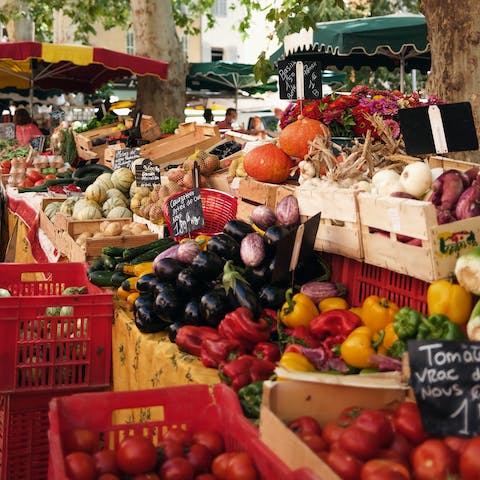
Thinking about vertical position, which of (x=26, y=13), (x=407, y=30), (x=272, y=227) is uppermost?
(x=26, y=13)

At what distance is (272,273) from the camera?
352cm

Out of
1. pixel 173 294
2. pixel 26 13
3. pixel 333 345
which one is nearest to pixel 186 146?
pixel 173 294

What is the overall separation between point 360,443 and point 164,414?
2.30ft

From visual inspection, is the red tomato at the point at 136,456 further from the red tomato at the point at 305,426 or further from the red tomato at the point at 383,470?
the red tomato at the point at 383,470

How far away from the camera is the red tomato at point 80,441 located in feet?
7.65

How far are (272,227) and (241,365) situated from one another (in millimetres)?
989

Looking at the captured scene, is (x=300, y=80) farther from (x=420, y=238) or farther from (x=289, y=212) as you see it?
(x=420, y=238)

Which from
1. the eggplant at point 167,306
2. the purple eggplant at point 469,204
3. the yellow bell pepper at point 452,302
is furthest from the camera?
the eggplant at point 167,306

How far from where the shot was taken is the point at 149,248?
195 inches

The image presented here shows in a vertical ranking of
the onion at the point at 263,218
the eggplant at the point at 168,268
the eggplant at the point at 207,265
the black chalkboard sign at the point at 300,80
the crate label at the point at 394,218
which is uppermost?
the black chalkboard sign at the point at 300,80

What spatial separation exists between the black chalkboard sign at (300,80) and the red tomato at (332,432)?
10.6ft

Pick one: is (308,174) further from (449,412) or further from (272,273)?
(449,412)

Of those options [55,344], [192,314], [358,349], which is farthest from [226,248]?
[358,349]

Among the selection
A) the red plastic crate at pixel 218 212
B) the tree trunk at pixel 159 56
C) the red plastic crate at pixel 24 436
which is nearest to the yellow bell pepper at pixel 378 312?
the red plastic crate at pixel 24 436
